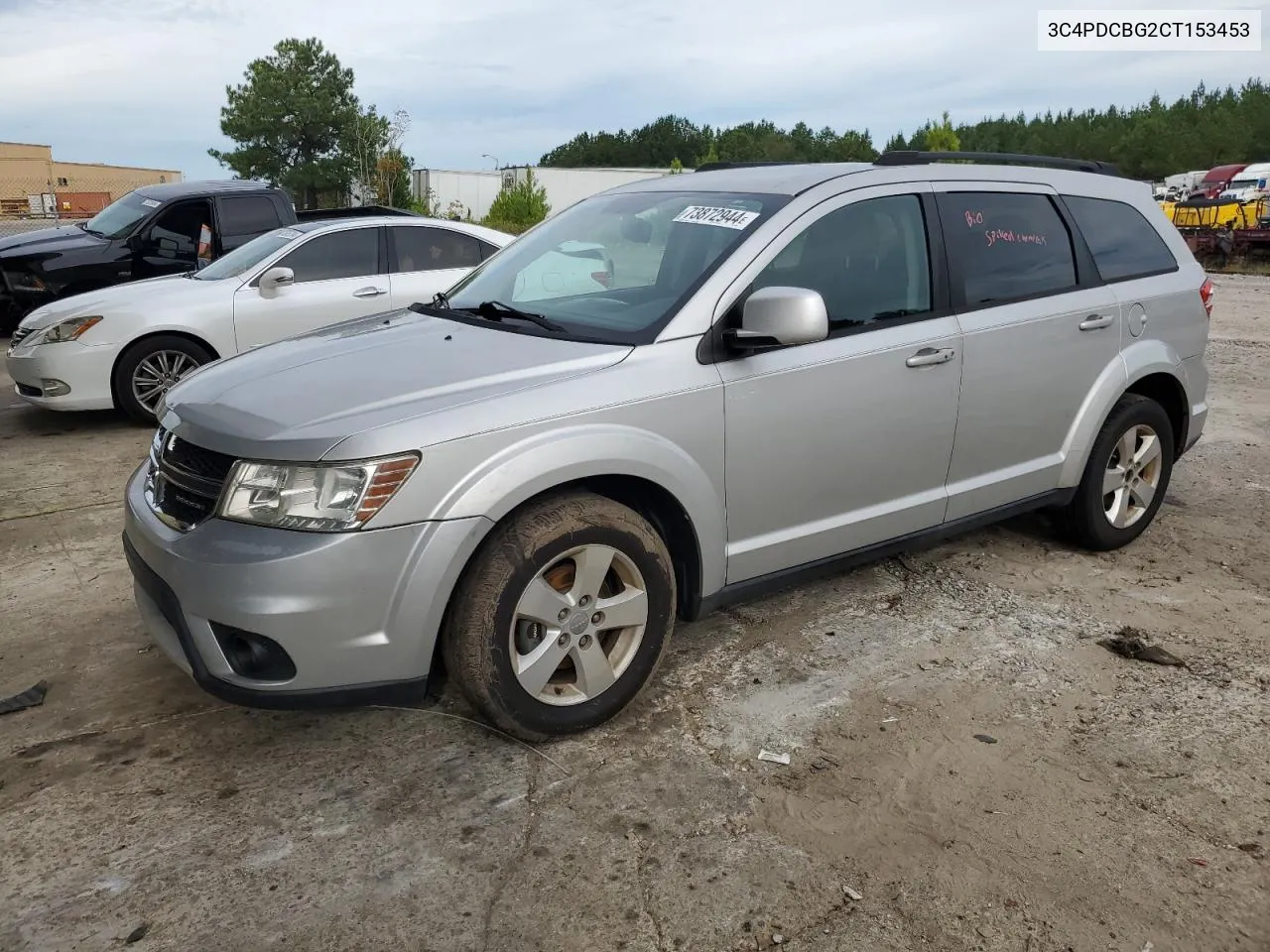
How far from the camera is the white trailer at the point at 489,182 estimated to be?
44.7 m

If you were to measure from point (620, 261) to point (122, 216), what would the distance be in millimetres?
8822

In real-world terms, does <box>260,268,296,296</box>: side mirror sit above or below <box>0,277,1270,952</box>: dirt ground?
above

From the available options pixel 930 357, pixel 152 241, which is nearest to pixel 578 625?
pixel 930 357

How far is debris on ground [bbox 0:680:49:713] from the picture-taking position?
352cm

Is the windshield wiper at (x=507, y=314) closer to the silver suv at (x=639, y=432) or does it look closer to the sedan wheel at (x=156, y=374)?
the silver suv at (x=639, y=432)

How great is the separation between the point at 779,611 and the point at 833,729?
0.98 metres

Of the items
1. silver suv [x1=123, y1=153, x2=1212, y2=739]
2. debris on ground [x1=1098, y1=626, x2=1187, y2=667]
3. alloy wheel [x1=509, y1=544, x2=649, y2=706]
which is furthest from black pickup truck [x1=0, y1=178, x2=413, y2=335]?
debris on ground [x1=1098, y1=626, x2=1187, y2=667]

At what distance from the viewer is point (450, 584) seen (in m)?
2.91

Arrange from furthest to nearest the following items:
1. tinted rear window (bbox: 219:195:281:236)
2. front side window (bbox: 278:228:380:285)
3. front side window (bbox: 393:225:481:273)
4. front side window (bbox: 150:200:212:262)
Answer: front side window (bbox: 150:200:212:262)
tinted rear window (bbox: 219:195:281:236)
front side window (bbox: 393:225:481:273)
front side window (bbox: 278:228:380:285)

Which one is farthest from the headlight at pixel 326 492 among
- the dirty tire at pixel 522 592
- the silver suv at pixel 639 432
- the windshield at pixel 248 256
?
the windshield at pixel 248 256

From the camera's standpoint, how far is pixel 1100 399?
4.58 meters

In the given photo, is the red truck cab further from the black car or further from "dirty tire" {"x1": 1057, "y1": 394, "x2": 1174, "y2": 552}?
"dirty tire" {"x1": 1057, "y1": 394, "x2": 1174, "y2": 552}

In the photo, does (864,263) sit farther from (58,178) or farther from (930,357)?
(58,178)

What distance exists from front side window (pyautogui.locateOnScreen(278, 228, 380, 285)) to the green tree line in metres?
50.7
